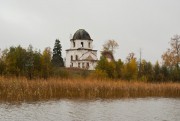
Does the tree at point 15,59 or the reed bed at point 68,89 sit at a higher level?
the tree at point 15,59

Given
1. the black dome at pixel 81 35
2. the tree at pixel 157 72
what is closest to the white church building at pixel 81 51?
the black dome at pixel 81 35

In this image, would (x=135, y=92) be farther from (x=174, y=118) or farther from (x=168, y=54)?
(x=168, y=54)

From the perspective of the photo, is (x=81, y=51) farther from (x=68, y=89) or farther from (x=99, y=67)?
(x=68, y=89)

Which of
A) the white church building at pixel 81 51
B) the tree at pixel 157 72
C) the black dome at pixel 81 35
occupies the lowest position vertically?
the tree at pixel 157 72

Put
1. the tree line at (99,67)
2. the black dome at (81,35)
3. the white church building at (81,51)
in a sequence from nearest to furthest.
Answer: the tree line at (99,67), the white church building at (81,51), the black dome at (81,35)

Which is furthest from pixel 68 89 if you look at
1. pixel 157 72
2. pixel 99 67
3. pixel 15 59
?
pixel 157 72

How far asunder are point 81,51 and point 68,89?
1936 inches

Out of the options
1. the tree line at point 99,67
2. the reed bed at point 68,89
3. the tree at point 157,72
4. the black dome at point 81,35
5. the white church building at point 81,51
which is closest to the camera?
the reed bed at point 68,89

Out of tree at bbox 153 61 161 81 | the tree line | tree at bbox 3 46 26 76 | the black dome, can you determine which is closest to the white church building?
the black dome

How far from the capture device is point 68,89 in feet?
66.6

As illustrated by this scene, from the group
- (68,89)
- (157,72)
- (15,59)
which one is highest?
(15,59)

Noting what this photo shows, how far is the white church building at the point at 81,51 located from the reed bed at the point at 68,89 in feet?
139

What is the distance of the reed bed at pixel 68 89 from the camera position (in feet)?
59.0

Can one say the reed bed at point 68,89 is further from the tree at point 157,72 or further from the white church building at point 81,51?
the white church building at point 81,51
